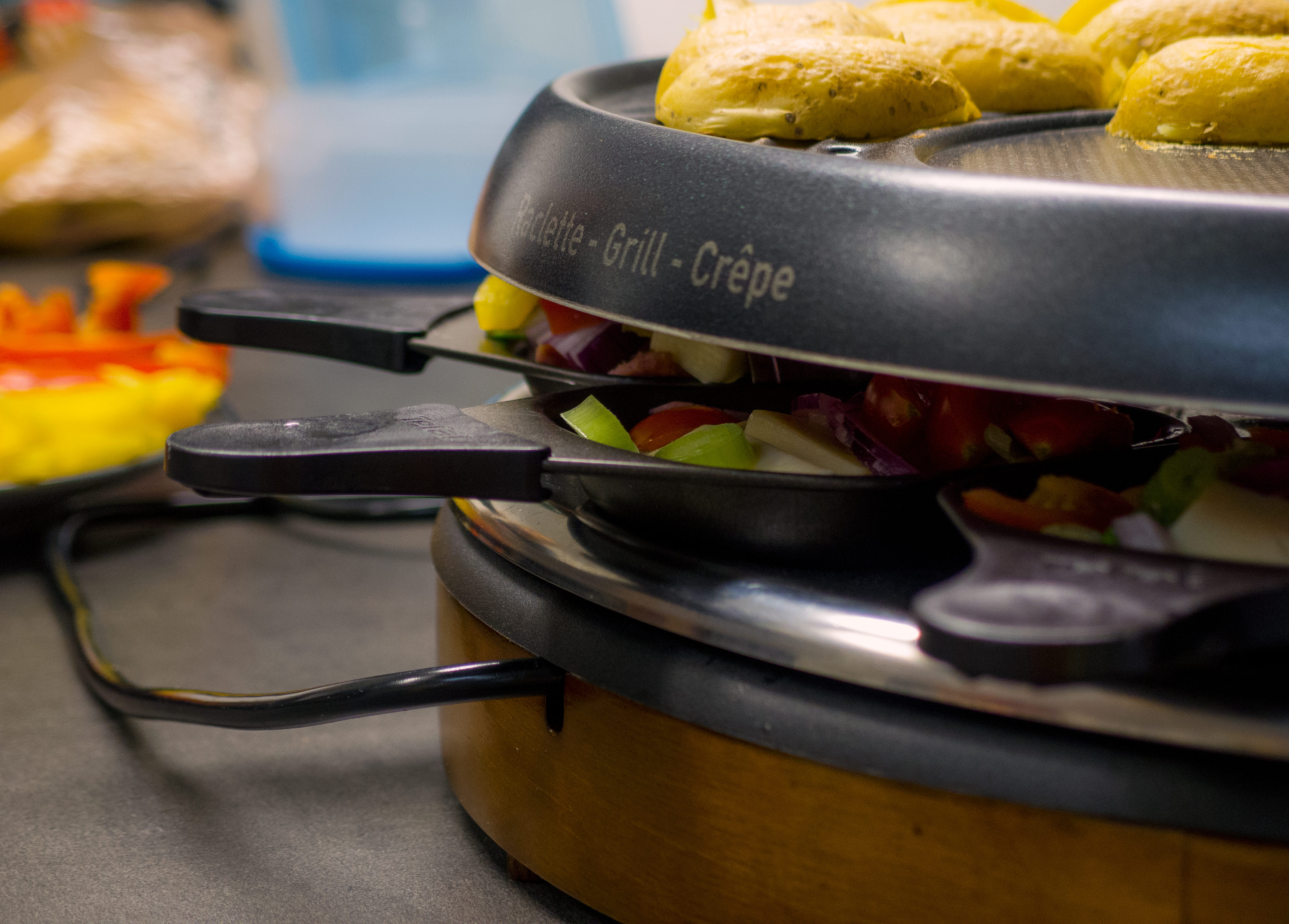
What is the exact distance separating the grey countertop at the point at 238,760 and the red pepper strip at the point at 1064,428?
33cm

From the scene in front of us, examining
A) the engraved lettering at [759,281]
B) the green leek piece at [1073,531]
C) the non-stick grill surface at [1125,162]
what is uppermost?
the non-stick grill surface at [1125,162]

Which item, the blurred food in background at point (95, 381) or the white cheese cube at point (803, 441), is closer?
the white cheese cube at point (803, 441)

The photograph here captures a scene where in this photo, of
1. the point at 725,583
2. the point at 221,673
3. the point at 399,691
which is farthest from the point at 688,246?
the point at 221,673

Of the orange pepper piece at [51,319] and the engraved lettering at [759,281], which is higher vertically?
the engraved lettering at [759,281]

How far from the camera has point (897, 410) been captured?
62 centimetres

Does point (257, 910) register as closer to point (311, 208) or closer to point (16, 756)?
point (16, 756)

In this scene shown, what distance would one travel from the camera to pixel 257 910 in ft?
2.11

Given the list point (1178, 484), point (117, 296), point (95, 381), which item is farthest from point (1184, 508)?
point (117, 296)

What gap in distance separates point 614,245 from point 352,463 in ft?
0.58

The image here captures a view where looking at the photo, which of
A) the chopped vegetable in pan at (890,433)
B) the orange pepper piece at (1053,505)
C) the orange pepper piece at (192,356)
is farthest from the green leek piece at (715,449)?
the orange pepper piece at (192,356)

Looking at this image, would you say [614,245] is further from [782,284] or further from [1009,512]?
[1009,512]

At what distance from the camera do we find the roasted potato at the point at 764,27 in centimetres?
74

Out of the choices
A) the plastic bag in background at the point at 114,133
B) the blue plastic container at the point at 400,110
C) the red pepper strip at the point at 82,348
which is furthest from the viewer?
the plastic bag in background at the point at 114,133

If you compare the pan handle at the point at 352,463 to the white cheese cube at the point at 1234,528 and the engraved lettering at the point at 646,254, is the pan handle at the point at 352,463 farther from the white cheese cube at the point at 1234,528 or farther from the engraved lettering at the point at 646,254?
the white cheese cube at the point at 1234,528
